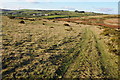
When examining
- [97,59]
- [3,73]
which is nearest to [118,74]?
[97,59]

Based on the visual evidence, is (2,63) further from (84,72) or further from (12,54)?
(84,72)

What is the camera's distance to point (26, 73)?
23.5 ft

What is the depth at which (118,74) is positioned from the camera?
864cm

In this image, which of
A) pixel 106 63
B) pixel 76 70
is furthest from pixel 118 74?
pixel 76 70

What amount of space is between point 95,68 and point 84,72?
1538mm

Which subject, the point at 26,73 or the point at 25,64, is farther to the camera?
the point at 25,64

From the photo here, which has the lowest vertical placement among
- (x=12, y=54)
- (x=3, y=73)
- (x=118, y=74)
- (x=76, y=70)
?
(x=118, y=74)

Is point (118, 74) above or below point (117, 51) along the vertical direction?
below

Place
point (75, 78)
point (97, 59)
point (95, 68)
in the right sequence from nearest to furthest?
point (75, 78) → point (95, 68) → point (97, 59)

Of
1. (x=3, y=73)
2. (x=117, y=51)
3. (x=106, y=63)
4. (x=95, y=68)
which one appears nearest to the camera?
(x=3, y=73)

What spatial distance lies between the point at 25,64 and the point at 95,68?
6.61 m

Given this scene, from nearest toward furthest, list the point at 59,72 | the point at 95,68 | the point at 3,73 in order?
1. the point at 3,73
2. the point at 59,72
3. the point at 95,68

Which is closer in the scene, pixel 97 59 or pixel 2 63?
pixel 2 63

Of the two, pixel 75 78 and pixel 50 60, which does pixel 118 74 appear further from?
pixel 50 60
